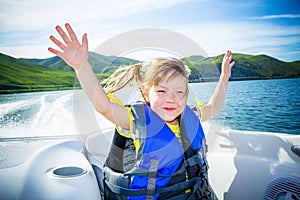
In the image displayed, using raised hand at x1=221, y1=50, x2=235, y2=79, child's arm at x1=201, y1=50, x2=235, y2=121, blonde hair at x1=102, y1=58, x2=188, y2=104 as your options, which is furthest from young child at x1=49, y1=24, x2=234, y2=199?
raised hand at x1=221, y1=50, x2=235, y2=79

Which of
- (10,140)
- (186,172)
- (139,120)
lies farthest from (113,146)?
(10,140)

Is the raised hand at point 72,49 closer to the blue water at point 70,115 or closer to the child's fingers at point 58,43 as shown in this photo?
the child's fingers at point 58,43

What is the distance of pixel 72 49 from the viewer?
0.91m

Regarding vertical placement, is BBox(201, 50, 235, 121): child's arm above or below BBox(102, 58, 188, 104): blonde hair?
below

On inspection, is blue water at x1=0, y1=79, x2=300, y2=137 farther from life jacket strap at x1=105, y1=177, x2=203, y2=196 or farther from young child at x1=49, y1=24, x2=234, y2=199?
life jacket strap at x1=105, y1=177, x2=203, y2=196

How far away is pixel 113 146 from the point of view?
3.75 ft

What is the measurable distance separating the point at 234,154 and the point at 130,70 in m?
0.82

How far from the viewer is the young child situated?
41.2 inches

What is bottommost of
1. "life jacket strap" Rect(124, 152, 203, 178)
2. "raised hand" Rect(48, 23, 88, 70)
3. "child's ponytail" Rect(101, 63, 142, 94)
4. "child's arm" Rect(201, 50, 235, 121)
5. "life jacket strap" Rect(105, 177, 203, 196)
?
"life jacket strap" Rect(105, 177, 203, 196)

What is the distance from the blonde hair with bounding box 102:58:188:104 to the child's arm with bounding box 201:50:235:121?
1.25ft

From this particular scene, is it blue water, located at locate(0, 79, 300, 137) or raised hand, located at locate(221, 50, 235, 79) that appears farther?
raised hand, located at locate(221, 50, 235, 79)

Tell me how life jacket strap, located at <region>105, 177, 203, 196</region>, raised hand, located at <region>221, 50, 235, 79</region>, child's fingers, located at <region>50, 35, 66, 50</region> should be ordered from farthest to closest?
raised hand, located at <region>221, 50, 235, 79</region> → life jacket strap, located at <region>105, 177, 203, 196</region> → child's fingers, located at <region>50, 35, 66, 50</region>

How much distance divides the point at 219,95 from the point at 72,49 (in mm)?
917

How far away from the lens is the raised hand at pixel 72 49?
0.89m
